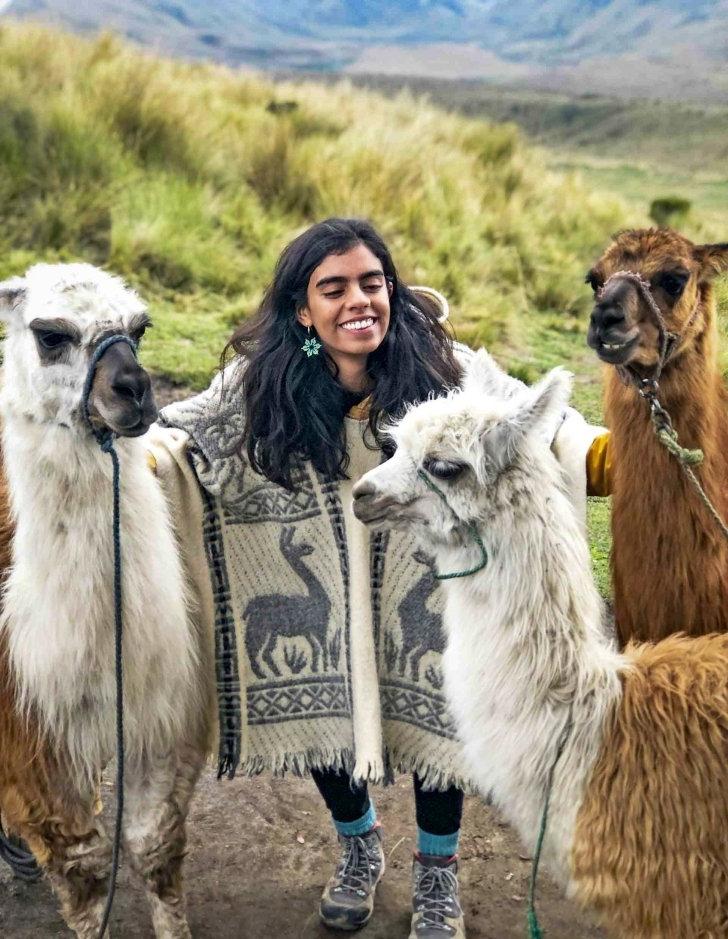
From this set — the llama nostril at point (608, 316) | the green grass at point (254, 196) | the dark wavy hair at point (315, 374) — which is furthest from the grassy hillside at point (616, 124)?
the llama nostril at point (608, 316)

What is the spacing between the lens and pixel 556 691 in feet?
5.98

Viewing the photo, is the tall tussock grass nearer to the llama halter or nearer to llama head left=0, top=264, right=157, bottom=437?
llama head left=0, top=264, right=157, bottom=437

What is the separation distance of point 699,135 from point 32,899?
7.93 metres

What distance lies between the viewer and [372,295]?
2.22 meters

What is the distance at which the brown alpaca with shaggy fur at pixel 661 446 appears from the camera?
6.67ft

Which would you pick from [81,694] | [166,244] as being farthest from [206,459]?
[166,244]

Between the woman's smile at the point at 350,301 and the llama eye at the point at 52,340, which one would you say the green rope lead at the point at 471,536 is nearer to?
the woman's smile at the point at 350,301

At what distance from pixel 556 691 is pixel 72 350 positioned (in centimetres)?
101

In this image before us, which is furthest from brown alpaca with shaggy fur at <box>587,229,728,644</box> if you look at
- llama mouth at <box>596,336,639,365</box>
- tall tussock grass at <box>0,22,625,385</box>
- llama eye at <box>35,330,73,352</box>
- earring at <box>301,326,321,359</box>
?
tall tussock grass at <box>0,22,625,385</box>

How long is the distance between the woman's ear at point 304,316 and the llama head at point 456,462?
50cm

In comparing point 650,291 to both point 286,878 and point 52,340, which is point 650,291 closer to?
point 52,340

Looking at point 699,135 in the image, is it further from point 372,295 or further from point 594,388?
point 372,295

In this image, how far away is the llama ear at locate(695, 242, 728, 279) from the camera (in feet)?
6.97

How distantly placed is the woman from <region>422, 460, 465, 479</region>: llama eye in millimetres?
396
